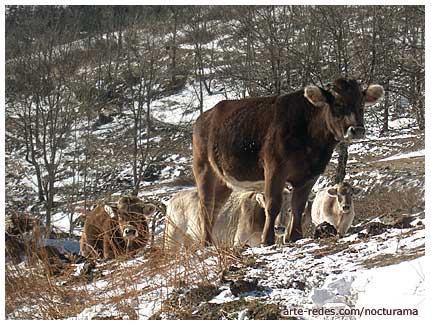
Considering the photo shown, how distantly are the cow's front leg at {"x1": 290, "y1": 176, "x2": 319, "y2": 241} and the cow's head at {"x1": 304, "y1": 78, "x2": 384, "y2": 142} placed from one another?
0.96m

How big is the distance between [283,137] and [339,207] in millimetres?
5753

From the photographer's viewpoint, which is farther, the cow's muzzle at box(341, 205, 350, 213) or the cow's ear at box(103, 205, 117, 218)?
the cow's muzzle at box(341, 205, 350, 213)

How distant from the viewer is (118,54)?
38000mm

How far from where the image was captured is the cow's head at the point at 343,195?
15680 millimetres

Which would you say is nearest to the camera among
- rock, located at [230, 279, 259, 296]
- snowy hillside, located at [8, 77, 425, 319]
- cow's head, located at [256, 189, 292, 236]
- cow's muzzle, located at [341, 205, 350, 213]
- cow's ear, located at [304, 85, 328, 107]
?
snowy hillside, located at [8, 77, 425, 319]

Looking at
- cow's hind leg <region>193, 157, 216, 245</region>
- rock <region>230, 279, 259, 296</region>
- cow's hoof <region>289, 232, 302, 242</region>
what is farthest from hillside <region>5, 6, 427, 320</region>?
cow's hoof <region>289, 232, 302, 242</region>

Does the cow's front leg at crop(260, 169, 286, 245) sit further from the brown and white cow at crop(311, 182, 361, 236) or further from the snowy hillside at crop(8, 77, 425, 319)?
the brown and white cow at crop(311, 182, 361, 236)

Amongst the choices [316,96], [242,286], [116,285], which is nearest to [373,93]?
[316,96]

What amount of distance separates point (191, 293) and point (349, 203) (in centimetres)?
865

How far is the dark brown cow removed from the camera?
34.3 ft

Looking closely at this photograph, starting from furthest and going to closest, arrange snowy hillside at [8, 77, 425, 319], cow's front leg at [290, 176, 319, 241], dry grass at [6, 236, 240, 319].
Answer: cow's front leg at [290, 176, 319, 241], dry grass at [6, 236, 240, 319], snowy hillside at [8, 77, 425, 319]

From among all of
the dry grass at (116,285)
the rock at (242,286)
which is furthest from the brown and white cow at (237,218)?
the rock at (242,286)

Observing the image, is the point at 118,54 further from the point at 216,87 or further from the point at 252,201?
the point at 252,201
